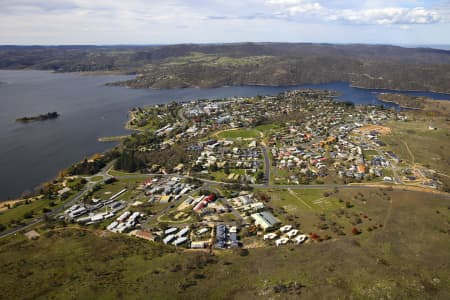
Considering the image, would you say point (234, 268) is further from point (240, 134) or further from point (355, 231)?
point (240, 134)

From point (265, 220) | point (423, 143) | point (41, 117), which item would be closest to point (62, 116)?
point (41, 117)

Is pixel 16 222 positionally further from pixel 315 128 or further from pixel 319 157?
pixel 315 128

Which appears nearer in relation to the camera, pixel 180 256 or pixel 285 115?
pixel 180 256

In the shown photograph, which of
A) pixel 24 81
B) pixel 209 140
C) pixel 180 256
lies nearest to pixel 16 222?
pixel 180 256

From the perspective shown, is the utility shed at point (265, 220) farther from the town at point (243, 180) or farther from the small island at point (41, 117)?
the small island at point (41, 117)

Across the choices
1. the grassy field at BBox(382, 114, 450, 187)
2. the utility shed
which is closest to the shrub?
the utility shed

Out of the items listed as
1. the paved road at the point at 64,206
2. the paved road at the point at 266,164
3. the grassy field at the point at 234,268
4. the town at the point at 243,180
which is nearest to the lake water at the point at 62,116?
the town at the point at 243,180

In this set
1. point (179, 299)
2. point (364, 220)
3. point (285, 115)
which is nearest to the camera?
point (179, 299)
